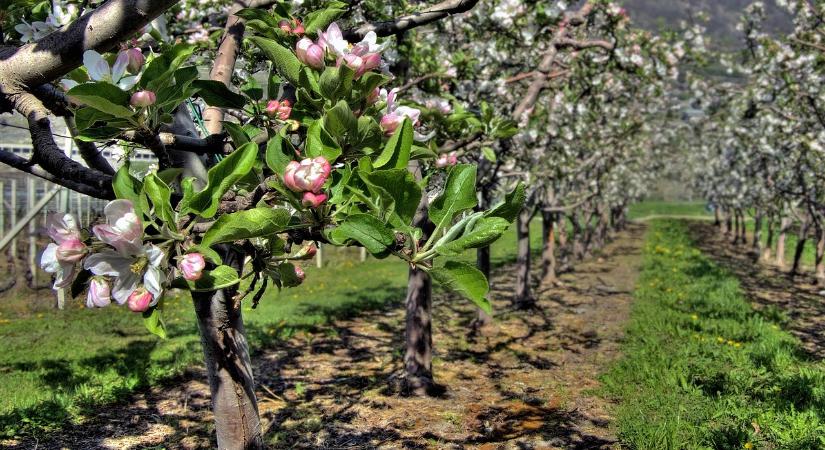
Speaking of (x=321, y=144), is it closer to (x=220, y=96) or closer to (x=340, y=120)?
(x=340, y=120)

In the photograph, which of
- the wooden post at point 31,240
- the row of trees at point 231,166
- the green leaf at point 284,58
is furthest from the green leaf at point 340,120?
the wooden post at point 31,240

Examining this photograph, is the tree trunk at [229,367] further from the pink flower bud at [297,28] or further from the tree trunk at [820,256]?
the tree trunk at [820,256]

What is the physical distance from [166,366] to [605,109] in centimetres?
1003

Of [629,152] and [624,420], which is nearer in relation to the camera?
[624,420]

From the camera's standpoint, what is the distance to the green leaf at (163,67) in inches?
53.4

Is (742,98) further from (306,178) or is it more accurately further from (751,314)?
(306,178)

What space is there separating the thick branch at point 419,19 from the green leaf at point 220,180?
1.26 metres

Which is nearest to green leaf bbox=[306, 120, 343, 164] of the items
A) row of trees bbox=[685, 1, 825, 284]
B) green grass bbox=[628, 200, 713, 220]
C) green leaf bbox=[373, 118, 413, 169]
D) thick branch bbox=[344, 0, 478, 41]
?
green leaf bbox=[373, 118, 413, 169]

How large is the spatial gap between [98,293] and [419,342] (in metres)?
4.21

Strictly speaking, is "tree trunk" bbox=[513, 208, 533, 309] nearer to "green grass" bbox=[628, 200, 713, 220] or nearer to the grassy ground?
the grassy ground

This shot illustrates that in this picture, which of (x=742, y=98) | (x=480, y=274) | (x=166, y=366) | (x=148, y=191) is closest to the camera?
(x=480, y=274)

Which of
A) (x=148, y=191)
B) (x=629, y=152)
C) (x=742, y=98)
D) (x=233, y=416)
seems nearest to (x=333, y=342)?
(x=233, y=416)

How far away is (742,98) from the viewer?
42.2ft

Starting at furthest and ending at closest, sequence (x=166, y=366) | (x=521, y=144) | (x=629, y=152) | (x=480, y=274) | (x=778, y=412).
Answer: (x=629, y=152), (x=521, y=144), (x=166, y=366), (x=778, y=412), (x=480, y=274)
